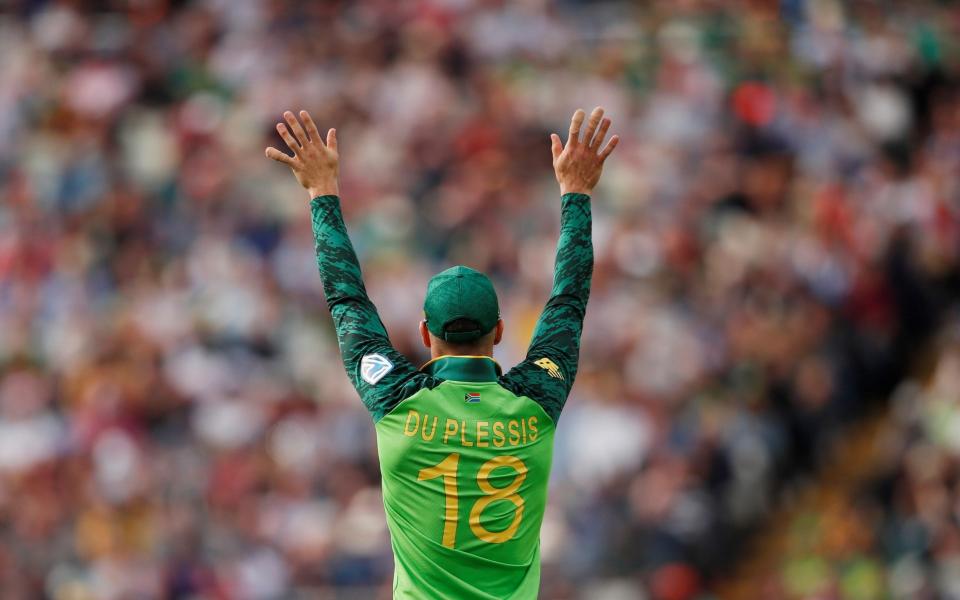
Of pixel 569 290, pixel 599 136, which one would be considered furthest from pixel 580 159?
pixel 569 290

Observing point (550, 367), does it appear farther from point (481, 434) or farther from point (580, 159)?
point (580, 159)

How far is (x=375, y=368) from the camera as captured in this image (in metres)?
4.24

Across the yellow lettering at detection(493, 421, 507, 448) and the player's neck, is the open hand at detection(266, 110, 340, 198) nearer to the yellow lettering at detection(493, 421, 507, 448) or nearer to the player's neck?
the player's neck

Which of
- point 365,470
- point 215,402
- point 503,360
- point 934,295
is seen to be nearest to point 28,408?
point 215,402

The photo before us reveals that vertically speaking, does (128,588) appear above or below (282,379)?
below

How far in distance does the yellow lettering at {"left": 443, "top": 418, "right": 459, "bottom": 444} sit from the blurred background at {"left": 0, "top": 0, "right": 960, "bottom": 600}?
6.65 meters

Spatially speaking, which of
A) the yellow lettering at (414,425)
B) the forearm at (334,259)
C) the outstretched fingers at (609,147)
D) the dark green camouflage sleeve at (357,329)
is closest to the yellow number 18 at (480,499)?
the yellow lettering at (414,425)

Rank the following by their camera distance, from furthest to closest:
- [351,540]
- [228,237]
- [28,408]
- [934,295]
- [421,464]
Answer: [228,237], [28,408], [934,295], [351,540], [421,464]

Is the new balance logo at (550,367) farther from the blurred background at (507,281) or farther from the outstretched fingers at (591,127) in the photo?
the blurred background at (507,281)

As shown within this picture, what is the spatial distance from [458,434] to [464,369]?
210mm

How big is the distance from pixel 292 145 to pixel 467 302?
89 cm

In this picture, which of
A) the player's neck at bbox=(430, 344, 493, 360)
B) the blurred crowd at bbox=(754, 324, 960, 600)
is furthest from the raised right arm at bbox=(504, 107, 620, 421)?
the blurred crowd at bbox=(754, 324, 960, 600)

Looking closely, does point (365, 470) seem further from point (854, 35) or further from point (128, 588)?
point (854, 35)

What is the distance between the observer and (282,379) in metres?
12.9
